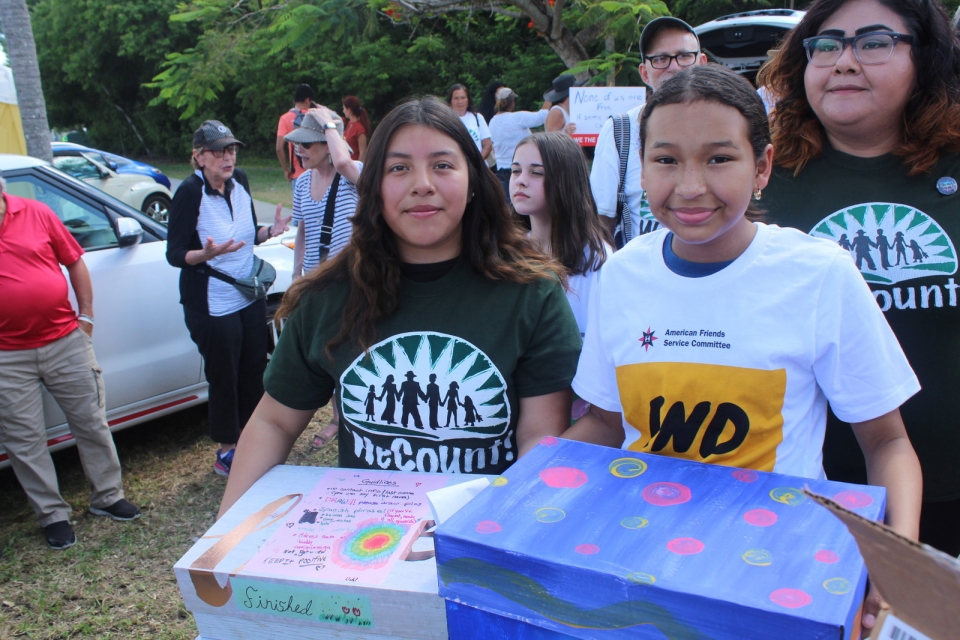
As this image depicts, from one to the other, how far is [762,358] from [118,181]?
44.7 feet

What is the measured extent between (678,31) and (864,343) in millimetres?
2667

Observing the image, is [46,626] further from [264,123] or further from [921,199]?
[264,123]

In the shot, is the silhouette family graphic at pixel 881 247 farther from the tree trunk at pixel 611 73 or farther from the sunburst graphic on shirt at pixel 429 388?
the tree trunk at pixel 611 73

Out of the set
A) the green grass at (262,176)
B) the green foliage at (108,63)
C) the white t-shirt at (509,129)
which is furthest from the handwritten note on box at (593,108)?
the green foliage at (108,63)

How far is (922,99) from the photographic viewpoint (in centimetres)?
167

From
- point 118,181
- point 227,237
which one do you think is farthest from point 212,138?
point 118,181

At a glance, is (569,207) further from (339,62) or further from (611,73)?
(339,62)

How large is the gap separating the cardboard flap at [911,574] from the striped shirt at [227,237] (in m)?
3.80

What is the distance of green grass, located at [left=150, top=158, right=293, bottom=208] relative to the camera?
16391mm

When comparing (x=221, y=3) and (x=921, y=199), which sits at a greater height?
(x=221, y=3)

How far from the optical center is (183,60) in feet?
51.3

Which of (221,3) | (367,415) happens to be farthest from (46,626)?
(221,3)

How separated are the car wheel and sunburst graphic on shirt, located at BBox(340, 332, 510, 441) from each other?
12405mm

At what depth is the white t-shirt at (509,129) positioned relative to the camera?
27.7 ft
